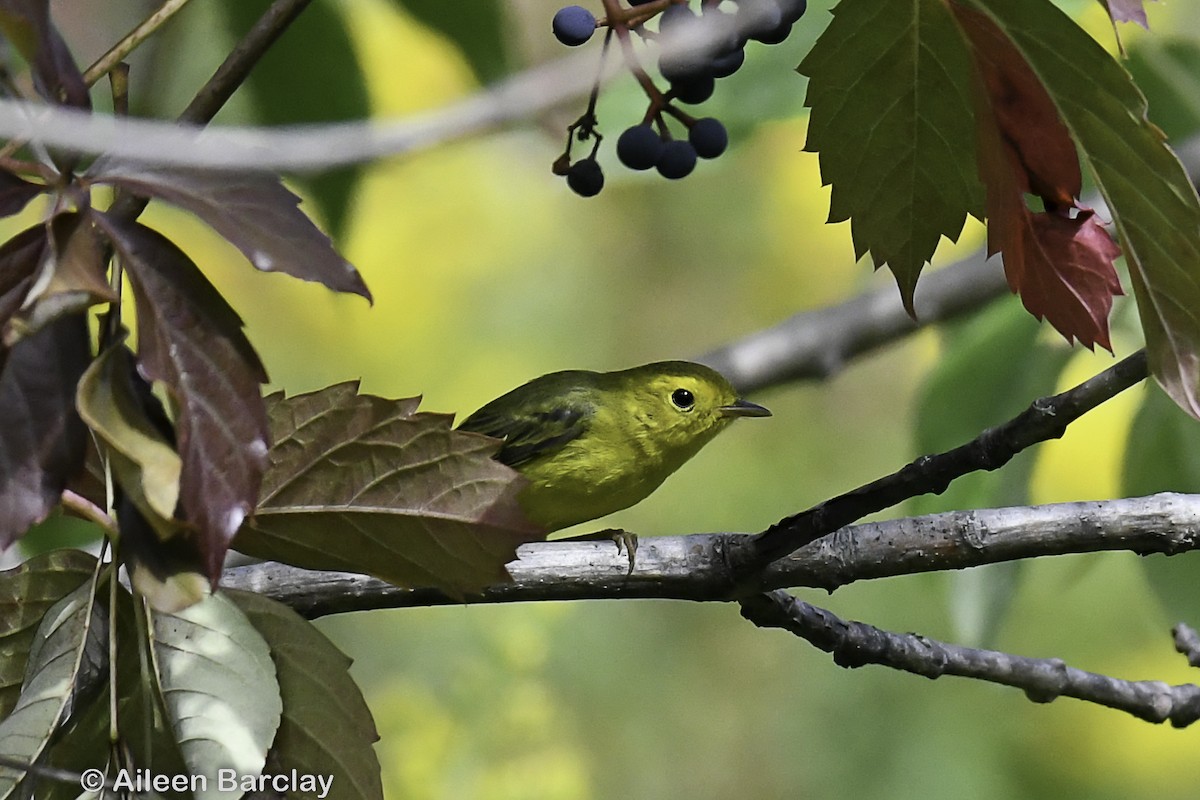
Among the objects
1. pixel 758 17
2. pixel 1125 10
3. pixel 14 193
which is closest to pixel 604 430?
pixel 758 17

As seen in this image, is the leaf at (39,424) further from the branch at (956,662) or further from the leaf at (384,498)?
the branch at (956,662)

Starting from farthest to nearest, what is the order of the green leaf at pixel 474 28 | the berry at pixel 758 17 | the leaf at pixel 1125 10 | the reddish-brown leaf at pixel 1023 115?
the green leaf at pixel 474 28 → the berry at pixel 758 17 → the reddish-brown leaf at pixel 1023 115 → the leaf at pixel 1125 10

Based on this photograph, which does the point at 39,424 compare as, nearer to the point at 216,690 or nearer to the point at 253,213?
the point at 253,213

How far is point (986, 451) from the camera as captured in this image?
4.12 feet

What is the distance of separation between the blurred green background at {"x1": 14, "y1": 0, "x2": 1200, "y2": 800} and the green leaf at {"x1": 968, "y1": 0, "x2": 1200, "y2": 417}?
35.4 inches

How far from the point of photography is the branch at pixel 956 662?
1.57m

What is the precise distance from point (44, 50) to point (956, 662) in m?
1.30

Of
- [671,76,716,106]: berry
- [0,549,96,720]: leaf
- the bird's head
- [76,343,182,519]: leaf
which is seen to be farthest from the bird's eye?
[76,343,182,519]: leaf

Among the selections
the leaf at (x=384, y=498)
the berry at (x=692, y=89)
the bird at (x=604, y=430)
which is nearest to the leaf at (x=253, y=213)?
the leaf at (x=384, y=498)

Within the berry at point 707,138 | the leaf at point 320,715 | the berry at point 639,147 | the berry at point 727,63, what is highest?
the berry at point 707,138

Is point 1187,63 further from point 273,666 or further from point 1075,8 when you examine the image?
point 273,666

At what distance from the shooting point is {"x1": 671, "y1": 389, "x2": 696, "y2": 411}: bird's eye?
3141 mm

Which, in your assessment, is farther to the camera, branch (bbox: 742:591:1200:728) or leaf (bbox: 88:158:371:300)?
branch (bbox: 742:591:1200:728)

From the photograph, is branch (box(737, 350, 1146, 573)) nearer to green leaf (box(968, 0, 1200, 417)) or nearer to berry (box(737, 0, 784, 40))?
green leaf (box(968, 0, 1200, 417))
